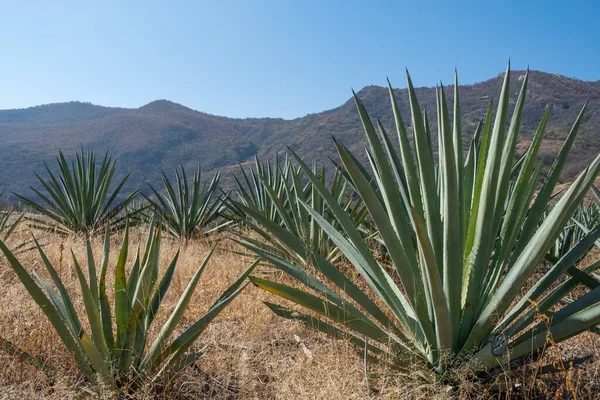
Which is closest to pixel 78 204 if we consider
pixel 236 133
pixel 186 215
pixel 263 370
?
pixel 186 215

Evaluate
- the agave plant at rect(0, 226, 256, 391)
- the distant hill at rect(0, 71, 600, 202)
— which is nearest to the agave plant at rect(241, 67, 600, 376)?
the agave plant at rect(0, 226, 256, 391)

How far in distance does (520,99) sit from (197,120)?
10516cm

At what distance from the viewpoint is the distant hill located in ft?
194

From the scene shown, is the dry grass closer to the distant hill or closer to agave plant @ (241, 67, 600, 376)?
agave plant @ (241, 67, 600, 376)

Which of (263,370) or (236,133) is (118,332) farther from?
(236,133)

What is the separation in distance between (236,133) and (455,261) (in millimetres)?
95222

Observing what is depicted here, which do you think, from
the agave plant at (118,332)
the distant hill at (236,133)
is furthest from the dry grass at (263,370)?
the distant hill at (236,133)

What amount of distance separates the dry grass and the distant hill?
41.7m

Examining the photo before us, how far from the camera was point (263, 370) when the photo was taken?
225 centimetres

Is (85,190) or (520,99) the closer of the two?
(520,99)

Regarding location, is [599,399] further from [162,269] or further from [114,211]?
[114,211]

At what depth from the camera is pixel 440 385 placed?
176 centimetres

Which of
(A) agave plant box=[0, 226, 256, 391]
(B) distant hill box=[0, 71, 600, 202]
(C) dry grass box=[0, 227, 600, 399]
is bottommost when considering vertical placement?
(C) dry grass box=[0, 227, 600, 399]

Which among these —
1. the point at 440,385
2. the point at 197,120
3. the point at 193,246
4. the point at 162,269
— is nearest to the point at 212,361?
the point at 440,385
